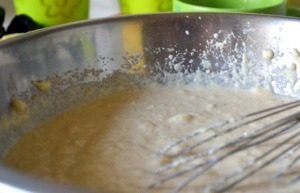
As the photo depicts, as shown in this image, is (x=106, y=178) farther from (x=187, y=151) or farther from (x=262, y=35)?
(x=262, y=35)

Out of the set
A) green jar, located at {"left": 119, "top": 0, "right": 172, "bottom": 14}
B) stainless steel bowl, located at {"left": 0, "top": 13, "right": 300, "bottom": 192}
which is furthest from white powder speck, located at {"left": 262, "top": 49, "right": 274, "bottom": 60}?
green jar, located at {"left": 119, "top": 0, "right": 172, "bottom": 14}

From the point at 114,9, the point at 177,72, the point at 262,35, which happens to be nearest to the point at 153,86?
the point at 177,72

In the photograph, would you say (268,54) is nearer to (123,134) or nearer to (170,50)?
(170,50)

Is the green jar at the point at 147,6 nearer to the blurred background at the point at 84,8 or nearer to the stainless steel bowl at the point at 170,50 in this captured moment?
the blurred background at the point at 84,8

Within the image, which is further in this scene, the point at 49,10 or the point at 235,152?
the point at 49,10

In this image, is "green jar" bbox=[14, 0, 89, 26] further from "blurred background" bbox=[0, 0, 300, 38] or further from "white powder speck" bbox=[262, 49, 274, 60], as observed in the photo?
"white powder speck" bbox=[262, 49, 274, 60]

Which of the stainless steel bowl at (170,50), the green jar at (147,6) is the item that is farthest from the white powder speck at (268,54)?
the green jar at (147,6)

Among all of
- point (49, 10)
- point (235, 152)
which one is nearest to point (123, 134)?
point (235, 152)
